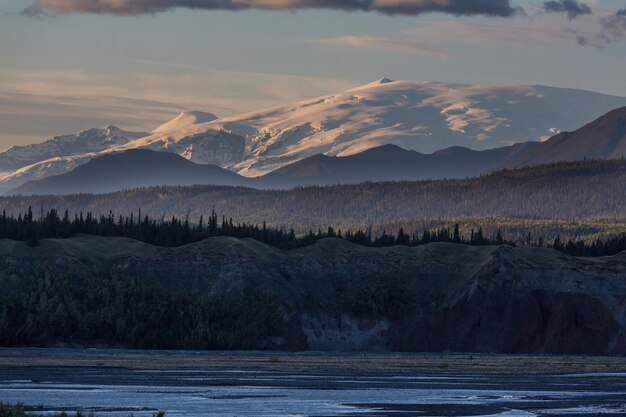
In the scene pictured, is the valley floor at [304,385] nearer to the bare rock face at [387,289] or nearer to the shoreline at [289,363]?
the shoreline at [289,363]

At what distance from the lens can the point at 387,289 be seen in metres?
172

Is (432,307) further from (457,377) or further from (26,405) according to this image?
(26,405)

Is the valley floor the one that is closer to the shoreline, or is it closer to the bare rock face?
the shoreline

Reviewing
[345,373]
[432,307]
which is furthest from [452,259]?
[345,373]

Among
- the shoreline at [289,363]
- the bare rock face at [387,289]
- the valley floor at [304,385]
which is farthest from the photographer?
the bare rock face at [387,289]

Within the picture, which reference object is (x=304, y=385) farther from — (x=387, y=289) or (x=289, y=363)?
(x=387, y=289)

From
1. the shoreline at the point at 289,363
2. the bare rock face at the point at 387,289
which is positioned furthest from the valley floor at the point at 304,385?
the bare rock face at the point at 387,289

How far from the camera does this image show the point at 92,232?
195 meters

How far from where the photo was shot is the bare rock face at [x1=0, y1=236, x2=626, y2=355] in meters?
165

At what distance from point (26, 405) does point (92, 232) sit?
405 feet

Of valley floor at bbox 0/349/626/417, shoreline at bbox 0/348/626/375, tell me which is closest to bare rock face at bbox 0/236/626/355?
shoreline at bbox 0/348/626/375

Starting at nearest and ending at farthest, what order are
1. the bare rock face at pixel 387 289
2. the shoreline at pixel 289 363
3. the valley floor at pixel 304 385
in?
1. the valley floor at pixel 304 385
2. the shoreline at pixel 289 363
3. the bare rock face at pixel 387 289

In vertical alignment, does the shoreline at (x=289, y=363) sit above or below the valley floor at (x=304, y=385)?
below

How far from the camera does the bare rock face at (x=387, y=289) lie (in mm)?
164625
